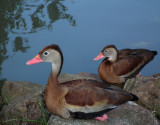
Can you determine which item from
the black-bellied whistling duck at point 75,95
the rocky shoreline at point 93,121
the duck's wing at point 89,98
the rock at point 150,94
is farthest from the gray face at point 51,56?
the rock at point 150,94

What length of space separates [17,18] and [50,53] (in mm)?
8272

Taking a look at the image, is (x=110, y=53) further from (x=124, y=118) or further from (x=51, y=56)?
(x=51, y=56)

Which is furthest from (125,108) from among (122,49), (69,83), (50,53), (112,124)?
(122,49)

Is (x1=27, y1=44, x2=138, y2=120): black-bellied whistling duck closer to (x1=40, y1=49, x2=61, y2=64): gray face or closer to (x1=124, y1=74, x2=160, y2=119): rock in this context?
(x1=40, y1=49, x2=61, y2=64): gray face

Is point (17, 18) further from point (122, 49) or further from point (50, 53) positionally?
point (50, 53)

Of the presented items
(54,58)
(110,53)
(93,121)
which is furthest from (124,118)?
(110,53)

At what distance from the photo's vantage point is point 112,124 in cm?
340

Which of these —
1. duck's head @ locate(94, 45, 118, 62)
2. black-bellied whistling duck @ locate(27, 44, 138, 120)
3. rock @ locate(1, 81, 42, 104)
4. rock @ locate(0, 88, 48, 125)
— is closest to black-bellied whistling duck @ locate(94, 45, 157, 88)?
duck's head @ locate(94, 45, 118, 62)

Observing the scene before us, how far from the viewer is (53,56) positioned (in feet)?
10.6

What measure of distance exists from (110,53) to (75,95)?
2.80 m

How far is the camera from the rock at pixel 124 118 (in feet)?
10.8

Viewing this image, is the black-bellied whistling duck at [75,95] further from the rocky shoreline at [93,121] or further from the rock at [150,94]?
the rock at [150,94]

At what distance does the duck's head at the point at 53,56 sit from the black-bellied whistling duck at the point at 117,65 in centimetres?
254

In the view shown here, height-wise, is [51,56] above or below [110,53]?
above
